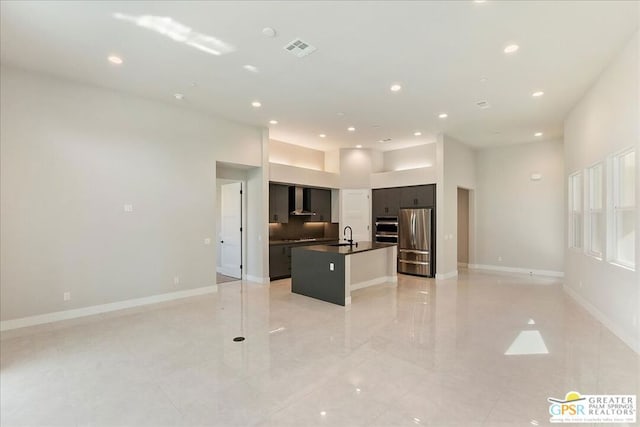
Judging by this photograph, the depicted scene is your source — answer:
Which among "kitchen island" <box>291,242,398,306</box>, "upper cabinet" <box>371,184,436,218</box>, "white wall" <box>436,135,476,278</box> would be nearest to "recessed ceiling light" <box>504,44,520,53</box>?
"kitchen island" <box>291,242,398,306</box>

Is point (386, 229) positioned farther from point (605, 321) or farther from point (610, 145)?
point (610, 145)

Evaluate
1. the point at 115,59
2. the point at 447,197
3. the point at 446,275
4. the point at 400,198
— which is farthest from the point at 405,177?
the point at 115,59

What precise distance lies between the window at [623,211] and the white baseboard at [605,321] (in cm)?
83

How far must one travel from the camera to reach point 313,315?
4.61 m

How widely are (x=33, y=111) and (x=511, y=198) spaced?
10.3m

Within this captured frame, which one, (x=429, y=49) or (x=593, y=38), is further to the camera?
(x=429, y=49)

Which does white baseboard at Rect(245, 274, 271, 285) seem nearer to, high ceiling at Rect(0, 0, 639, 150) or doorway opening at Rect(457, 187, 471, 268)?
high ceiling at Rect(0, 0, 639, 150)

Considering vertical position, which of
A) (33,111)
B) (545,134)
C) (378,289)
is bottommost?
(378,289)

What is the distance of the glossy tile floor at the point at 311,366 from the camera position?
2.30m

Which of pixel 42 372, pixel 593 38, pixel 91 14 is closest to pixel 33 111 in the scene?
pixel 91 14

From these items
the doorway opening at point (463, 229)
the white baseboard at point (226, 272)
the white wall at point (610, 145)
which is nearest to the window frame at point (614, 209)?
the white wall at point (610, 145)

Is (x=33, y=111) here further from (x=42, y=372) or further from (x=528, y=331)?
(x=528, y=331)

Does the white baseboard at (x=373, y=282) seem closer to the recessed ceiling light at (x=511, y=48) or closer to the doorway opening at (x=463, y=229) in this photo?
the doorway opening at (x=463, y=229)

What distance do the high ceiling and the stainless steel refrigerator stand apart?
9.07 ft
